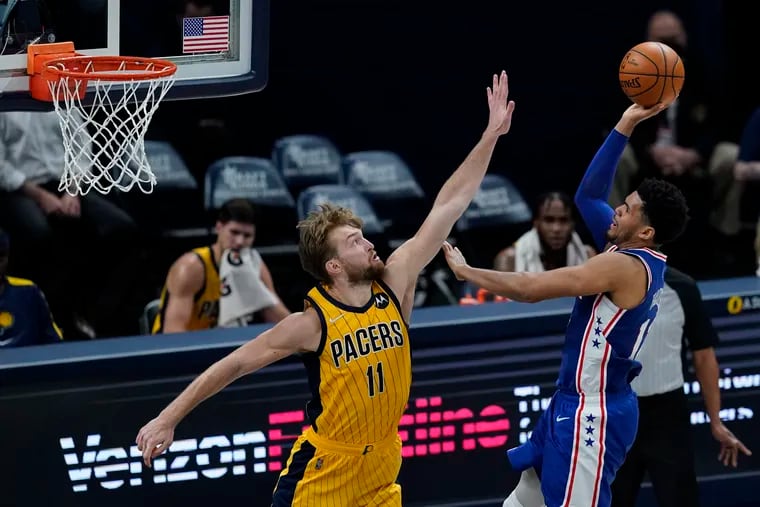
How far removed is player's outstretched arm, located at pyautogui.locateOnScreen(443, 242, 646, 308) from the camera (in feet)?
21.0

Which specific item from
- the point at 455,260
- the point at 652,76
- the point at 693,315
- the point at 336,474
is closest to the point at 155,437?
the point at 336,474

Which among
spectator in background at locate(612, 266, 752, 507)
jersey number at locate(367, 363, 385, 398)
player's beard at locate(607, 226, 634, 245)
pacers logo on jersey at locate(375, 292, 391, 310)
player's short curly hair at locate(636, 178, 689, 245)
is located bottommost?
spectator in background at locate(612, 266, 752, 507)

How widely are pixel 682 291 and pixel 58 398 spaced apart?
9.87ft

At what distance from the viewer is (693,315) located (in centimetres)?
759

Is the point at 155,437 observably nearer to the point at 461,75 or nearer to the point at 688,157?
the point at 688,157

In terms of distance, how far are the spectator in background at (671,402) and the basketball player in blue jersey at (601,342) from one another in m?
0.81

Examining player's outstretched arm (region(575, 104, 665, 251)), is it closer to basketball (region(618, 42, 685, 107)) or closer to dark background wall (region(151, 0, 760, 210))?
basketball (region(618, 42, 685, 107))

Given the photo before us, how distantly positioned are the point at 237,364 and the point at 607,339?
1.59 meters

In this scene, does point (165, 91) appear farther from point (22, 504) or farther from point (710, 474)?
point (710, 474)

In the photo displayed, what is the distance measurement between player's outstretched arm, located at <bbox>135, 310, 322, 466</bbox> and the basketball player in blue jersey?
2.46 feet

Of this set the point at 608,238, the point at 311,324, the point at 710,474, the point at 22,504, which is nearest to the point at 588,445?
the point at 608,238

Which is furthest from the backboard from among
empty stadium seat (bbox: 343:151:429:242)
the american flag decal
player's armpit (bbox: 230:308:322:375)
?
empty stadium seat (bbox: 343:151:429:242)

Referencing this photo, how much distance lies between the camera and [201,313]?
8977 millimetres

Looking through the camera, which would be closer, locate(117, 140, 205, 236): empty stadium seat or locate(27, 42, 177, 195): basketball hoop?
locate(27, 42, 177, 195): basketball hoop
